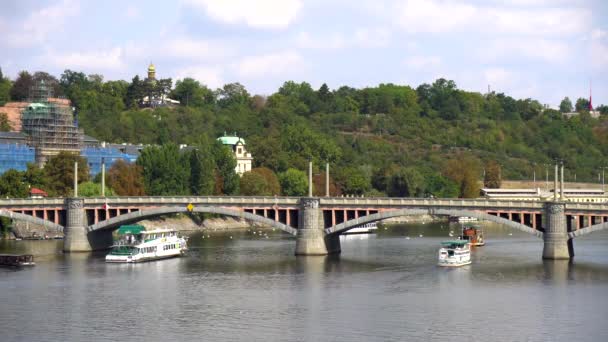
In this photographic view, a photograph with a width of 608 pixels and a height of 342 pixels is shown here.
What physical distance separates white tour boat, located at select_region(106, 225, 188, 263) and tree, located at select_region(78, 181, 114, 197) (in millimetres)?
25775

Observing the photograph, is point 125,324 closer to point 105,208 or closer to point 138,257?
point 138,257

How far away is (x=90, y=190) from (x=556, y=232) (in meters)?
68.3

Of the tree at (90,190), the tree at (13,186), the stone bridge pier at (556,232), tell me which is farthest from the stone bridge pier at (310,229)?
the tree at (13,186)

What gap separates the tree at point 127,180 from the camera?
176 meters

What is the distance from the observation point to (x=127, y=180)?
178 meters

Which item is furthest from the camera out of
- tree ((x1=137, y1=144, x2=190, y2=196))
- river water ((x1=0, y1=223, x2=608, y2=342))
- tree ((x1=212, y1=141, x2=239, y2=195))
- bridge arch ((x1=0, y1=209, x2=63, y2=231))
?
tree ((x1=212, y1=141, x2=239, y2=195))

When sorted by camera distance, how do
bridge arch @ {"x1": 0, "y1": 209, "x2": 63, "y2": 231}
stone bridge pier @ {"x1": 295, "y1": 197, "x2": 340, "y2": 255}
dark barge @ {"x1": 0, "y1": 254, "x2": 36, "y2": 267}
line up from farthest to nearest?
bridge arch @ {"x1": 0, "y1": 209, "x2": 63, "y2": 231}
stone bridge pier @ {"x1": 295, "y1": 197, "x2": 340, "y2": 255}
dark barge @ {"x1": 0, "y1": 254, "x2": 36, "y2": 267}

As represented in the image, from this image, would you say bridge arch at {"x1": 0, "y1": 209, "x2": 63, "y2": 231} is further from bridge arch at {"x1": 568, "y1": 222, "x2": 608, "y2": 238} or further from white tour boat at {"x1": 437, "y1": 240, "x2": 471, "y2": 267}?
bridge arch at {"x1": 568, "y1": 222, "x2": 608, "y2": 238}

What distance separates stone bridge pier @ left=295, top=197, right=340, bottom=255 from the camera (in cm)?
12788

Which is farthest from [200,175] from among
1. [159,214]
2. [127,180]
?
[159,214]

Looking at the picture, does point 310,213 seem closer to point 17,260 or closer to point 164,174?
point 17,260

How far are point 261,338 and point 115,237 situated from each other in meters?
77.1

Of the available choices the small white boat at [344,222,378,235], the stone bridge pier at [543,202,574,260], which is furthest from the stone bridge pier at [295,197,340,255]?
the small white boat at [344,222,378,235]

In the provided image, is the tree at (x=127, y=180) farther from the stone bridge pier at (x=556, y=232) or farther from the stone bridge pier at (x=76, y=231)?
the stone bridge pier at (x=556, y=232)
